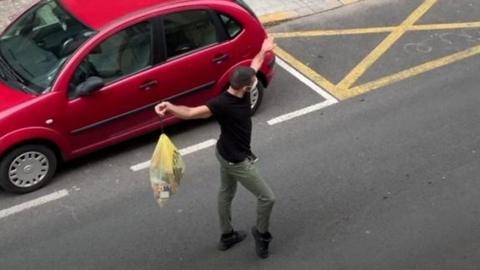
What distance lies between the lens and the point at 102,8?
24.7 ft

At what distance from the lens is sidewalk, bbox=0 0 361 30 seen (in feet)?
36.0

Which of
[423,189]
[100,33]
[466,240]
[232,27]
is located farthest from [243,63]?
[466,240]

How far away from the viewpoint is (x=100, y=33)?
23.4 feet

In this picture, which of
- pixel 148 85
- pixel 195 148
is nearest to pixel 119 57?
pixel 148 85

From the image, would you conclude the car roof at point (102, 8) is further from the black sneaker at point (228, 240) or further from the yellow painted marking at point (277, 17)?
the yellow painted marking at point (277, 17)

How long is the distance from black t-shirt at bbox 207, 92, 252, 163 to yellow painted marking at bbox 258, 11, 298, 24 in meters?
5.37

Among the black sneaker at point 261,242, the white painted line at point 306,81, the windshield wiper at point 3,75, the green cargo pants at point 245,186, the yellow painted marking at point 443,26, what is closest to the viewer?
the green cargo pants at point 245,186

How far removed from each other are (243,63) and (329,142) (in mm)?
1296

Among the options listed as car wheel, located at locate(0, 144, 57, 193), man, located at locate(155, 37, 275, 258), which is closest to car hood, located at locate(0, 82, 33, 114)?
car wheel, located at locate(0, 144, 57, 193)

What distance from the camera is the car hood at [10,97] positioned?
686 cm

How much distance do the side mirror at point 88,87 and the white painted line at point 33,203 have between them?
39.1 inches

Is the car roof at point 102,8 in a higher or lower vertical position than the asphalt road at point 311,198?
higher

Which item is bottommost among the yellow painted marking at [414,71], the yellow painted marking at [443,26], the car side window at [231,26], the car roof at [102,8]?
the yellow painted marking at [443,26]

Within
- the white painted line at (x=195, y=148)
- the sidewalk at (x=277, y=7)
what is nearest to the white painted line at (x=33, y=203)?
the white painted line at (x=195, y=148)
